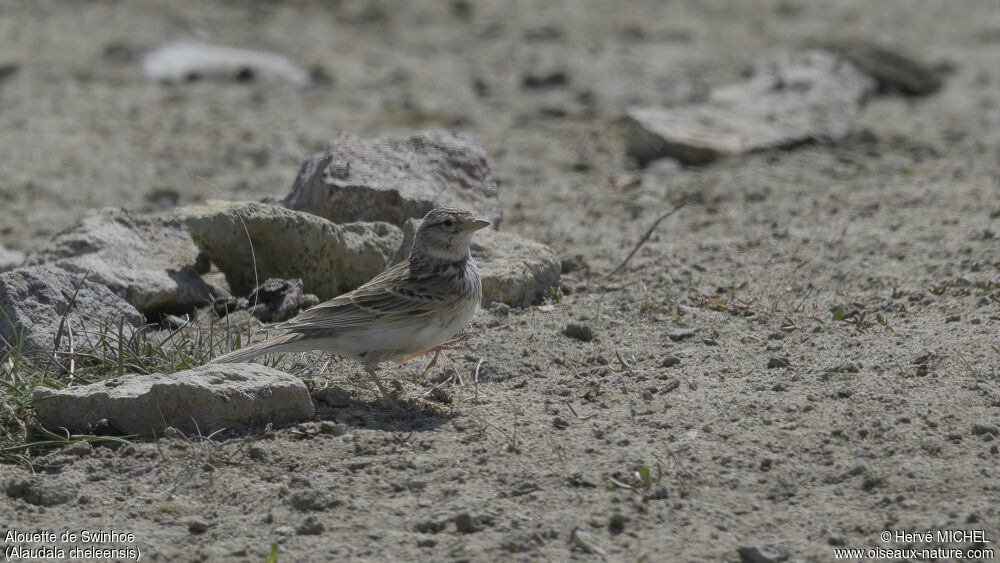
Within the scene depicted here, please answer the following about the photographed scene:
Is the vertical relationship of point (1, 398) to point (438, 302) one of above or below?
below

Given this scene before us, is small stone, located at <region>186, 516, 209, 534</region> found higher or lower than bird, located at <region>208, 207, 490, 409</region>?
lower

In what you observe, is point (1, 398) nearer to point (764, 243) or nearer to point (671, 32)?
point (764, 243)

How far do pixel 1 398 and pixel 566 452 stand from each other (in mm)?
2728

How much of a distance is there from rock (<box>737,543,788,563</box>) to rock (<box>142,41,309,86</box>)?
33.0 feet

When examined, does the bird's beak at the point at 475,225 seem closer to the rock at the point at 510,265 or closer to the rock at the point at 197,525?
the rock at the point at 510,265

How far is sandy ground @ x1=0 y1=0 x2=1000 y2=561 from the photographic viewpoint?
4.60 metres

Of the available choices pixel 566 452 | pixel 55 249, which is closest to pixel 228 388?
pixel 566 452

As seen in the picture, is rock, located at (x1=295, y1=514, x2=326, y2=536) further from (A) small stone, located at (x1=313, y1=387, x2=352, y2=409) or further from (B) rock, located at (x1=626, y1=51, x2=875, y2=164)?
(B) rock, located at (x1=626, y1=51, x2=875, y2=164)

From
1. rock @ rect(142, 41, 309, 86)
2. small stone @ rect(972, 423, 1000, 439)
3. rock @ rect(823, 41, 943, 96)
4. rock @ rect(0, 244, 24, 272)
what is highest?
rock @ rect(823, 41, 943, 96)

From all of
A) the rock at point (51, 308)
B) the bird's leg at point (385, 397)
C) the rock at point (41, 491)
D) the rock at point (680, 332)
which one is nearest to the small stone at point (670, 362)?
the rock at point (680, 332)

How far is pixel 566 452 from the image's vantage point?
16.7 ft

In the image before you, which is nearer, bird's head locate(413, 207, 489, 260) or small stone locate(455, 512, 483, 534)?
small stone locate(455, 512, 483, 534)

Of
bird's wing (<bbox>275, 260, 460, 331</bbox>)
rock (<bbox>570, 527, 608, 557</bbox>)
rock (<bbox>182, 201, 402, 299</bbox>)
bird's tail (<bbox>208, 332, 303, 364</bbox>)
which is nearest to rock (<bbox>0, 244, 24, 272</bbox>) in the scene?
rock (<bbox>182, 201, 402, 299</bbox>)
